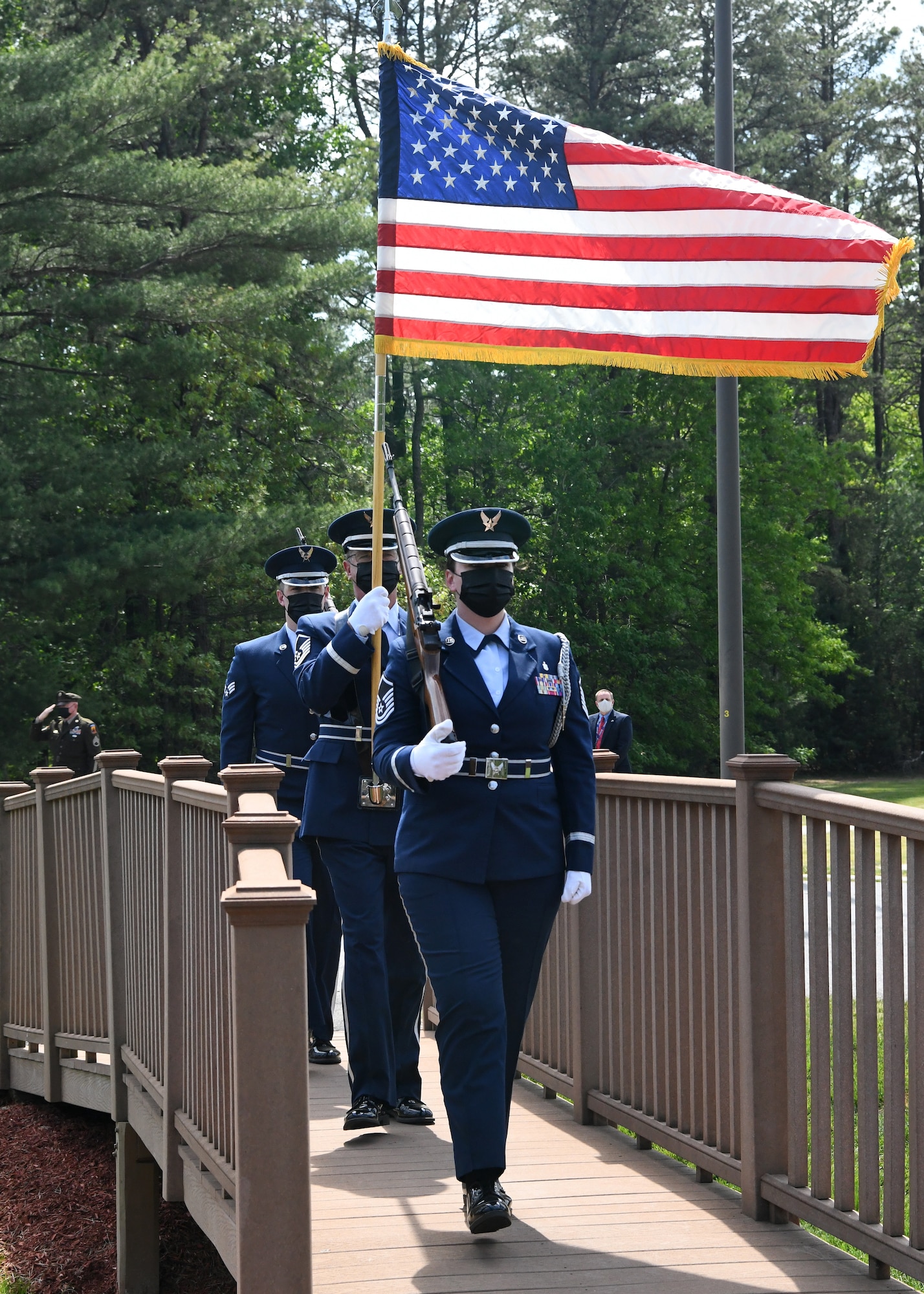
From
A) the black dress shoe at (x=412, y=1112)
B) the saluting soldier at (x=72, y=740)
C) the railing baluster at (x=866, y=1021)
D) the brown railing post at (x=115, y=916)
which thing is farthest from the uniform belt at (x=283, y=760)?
the saluting soldier at (x=72, y=740)

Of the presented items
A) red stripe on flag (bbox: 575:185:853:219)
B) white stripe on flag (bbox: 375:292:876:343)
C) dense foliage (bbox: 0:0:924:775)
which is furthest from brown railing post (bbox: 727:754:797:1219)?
dense foliage (bbox: 0:0:924:775)

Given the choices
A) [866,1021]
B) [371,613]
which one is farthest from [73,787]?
[866,1021]

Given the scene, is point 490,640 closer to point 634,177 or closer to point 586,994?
point 586,994

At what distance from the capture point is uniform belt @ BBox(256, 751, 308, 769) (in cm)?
713

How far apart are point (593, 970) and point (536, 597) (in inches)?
1265

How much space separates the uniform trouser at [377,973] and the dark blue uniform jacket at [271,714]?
104cm

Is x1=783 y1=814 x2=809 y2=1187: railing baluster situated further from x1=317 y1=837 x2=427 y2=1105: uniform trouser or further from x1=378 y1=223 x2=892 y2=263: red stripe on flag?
x1=378 y1=223 x2=892 y2=263: red stripe on flag

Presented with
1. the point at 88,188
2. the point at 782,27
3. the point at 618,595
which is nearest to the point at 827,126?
the point at 782,27

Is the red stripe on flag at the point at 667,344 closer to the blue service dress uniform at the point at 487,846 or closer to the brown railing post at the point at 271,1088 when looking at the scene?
the blue service dress uniform at the point at 487,846

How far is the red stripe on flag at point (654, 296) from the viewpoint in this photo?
6.37 meters

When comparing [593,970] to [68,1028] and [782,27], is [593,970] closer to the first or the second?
[68,1028]

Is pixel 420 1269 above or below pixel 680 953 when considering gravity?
below

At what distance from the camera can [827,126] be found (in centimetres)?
4581

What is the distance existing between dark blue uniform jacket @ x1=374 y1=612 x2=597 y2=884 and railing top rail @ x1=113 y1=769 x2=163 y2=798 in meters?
1.28
